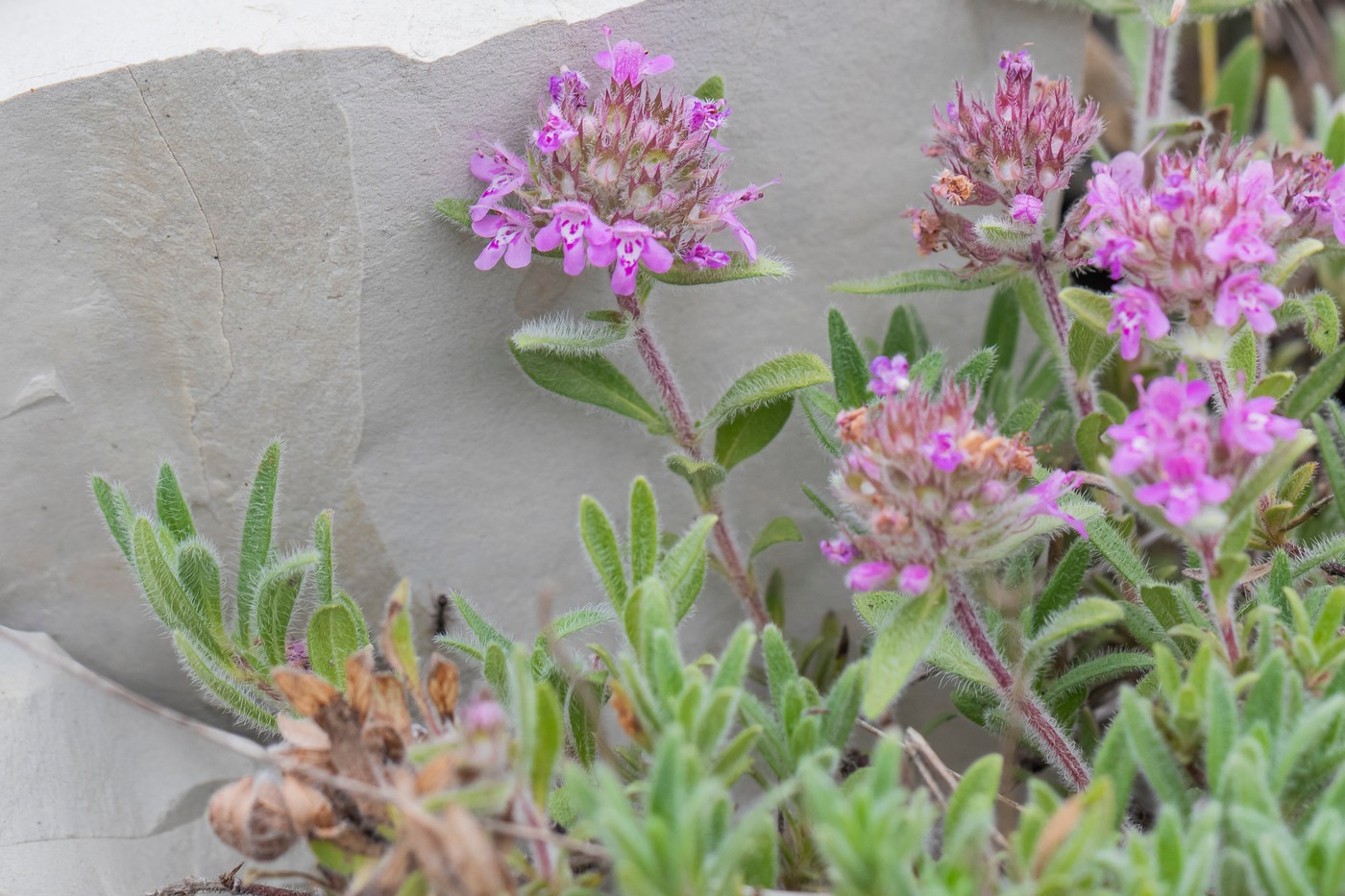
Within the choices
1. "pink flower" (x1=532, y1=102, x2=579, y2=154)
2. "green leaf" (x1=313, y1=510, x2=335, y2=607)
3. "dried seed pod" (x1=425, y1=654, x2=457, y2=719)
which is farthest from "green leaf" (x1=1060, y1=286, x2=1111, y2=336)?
"green leaf" (x1=313, y1=510, x2=335, y2=607)

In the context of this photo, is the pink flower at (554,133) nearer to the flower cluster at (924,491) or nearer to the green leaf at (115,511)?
the flower cluster at (924,491)

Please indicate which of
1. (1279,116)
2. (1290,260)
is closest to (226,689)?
(1290,260)

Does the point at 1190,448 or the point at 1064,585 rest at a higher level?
the point at 1190,448

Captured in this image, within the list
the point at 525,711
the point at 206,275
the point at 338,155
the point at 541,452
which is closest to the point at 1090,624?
the point at 525,711

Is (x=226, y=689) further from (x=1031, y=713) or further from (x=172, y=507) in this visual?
(x=1031, y=713)

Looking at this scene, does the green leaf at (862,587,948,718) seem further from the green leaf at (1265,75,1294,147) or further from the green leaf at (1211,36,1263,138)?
the green leaf at (1211,36,1263,138)

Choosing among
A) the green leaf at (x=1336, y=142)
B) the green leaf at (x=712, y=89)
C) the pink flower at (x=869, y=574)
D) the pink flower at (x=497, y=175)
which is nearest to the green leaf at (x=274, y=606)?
the pink flower at (x=497, y=175)
